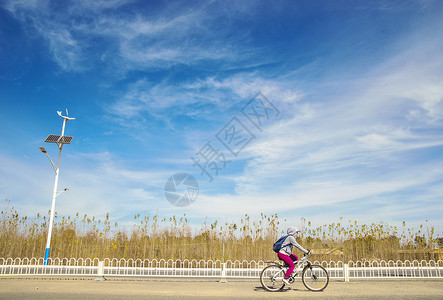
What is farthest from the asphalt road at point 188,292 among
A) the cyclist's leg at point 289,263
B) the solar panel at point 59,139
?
the solar panel at point 59,139

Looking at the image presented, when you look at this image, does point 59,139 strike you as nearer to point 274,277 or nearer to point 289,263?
point 274,277

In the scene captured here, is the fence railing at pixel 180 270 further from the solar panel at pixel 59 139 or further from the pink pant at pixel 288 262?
the solar panel at pixel 59 139

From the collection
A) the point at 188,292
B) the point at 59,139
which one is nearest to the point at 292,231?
the point at 188,292

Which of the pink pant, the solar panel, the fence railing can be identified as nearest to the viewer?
the pink pant

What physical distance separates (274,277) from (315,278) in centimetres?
123

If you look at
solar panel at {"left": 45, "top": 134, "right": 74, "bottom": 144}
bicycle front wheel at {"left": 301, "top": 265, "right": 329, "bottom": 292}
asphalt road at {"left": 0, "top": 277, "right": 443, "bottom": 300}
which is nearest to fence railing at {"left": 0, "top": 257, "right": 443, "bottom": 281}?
asphalt road at {"left": 0, "top": 277, "right": 443, "bottom": 300}

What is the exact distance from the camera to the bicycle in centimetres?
916

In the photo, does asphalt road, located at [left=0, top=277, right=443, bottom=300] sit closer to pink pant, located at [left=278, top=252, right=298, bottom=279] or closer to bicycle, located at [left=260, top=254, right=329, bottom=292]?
bicycle, located at [left=260, top=254, right=329, bottom=292]

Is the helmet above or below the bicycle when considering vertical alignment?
above

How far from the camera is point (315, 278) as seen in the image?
30.5 feet

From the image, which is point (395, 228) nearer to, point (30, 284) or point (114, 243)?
point (114, 243)

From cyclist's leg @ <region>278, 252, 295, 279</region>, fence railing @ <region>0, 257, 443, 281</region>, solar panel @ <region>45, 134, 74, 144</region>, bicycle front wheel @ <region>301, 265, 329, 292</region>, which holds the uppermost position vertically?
solar panel @ <region>45, 134, 74, 144</region>

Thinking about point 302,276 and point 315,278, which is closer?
point 302,276

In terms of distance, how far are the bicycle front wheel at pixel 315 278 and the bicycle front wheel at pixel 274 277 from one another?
2.10ft
